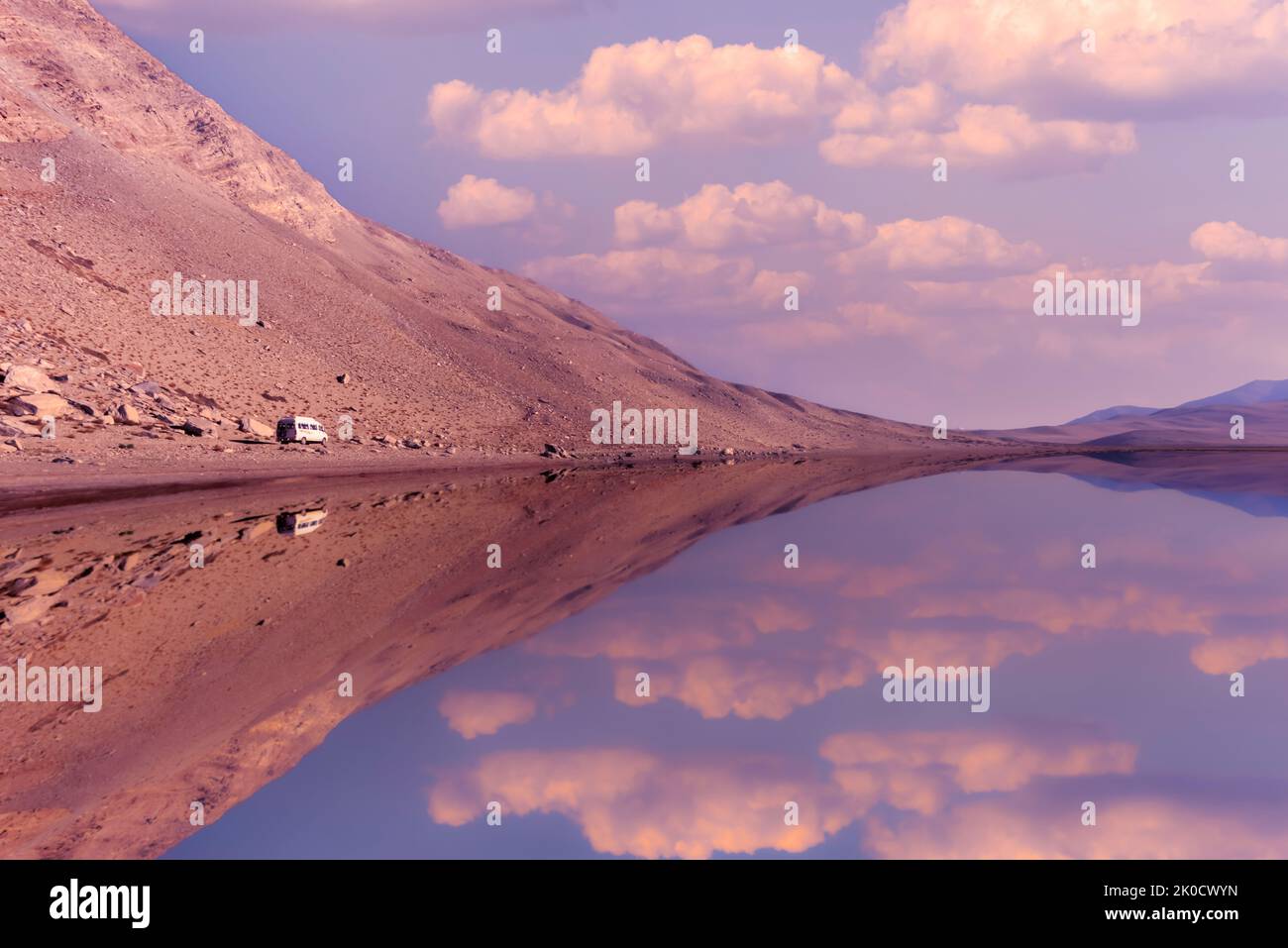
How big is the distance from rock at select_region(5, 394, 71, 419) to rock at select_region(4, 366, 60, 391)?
3.34 feet

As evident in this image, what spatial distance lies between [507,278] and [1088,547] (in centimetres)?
13850

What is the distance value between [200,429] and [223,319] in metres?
23.5

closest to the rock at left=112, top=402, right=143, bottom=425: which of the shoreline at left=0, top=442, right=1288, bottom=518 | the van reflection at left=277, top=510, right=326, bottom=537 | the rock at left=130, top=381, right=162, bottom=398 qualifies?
the rock at left=130, top=381, right=162, bottom=398

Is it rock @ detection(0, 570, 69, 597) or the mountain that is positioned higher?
the mountain

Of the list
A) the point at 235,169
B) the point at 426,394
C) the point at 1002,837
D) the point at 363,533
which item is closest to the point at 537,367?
the point at 426,394

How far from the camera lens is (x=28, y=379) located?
48.5m

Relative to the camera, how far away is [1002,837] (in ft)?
29.0

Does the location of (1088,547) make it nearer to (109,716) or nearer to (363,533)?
(363,533)

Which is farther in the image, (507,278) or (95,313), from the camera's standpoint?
(507,278)

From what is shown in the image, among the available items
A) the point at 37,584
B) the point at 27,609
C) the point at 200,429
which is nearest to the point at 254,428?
the point at 200,429

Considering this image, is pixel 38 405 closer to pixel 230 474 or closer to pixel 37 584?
pixel 230 474

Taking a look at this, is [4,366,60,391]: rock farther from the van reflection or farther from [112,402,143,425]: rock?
the van reflection

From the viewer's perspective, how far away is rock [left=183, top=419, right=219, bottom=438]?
5200 cm

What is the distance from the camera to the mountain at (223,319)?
180ft
